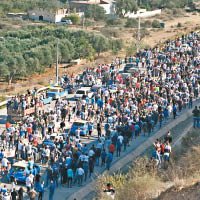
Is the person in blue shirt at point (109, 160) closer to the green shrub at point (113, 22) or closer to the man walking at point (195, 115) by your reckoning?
the man walking at point (195, 115)

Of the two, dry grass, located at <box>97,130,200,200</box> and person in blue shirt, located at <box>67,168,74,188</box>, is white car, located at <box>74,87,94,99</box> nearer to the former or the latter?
dry grass, located at <box>97,130,200,200</box>

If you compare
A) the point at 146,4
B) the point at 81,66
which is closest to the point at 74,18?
the point at 146,4

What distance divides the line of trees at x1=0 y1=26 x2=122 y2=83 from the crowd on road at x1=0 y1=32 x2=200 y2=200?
11.3 m

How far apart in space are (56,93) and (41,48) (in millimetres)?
22726

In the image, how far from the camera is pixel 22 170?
76.3ft

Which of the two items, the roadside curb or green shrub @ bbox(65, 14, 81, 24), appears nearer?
the roadside curb

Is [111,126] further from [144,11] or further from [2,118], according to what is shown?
[144,11]

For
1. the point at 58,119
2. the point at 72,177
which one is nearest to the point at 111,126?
the point at 58,119

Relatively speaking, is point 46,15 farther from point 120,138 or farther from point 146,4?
point 120,138

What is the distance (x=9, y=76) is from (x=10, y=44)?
1009 centimetres

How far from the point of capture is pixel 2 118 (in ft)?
115

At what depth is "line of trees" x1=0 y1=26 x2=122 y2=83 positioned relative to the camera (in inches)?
2147

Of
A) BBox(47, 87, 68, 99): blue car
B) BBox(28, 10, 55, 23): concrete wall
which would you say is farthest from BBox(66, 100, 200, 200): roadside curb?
BBox(28, 10, 55, 23): concrete wall

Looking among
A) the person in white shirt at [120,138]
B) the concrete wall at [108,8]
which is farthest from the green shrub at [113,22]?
the person in white shirt at [120,138]
